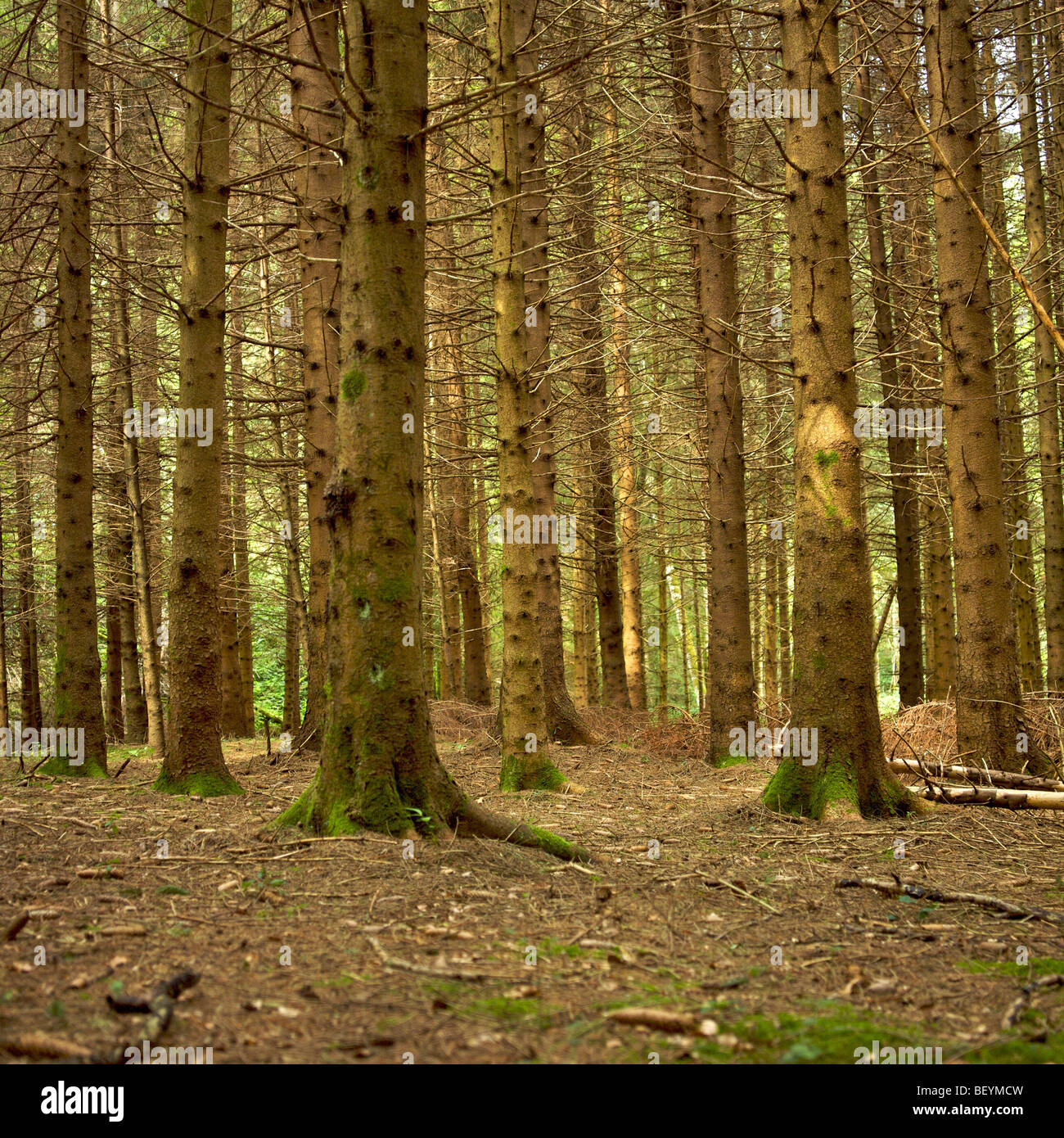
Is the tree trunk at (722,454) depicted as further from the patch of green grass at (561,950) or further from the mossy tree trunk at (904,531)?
the patch of green grass at (561,950)

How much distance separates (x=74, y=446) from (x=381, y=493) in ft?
18.2

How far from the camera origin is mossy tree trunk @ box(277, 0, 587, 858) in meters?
5.23

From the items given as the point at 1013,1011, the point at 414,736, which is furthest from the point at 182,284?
the point at 1013,1011

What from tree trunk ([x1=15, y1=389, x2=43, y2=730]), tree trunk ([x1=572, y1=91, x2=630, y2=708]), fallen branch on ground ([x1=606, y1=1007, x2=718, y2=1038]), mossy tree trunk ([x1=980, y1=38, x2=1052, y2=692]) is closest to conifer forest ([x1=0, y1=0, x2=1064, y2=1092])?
fallen branch on ground ([x1=606, y1=1007, x2=718, y2=1038])

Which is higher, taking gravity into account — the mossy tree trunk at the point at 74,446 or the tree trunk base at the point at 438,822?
the mossy tree trunk at the point at 74,446

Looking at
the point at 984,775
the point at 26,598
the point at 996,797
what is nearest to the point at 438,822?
the point at 996,797

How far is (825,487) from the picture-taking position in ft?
22.0

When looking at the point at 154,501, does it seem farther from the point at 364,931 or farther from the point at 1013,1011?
the point at 1013,1011

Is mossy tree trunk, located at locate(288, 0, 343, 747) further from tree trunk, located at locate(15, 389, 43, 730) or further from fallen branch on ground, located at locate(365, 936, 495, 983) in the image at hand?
tree trunk, located at locate(15, 389, 43, 730)

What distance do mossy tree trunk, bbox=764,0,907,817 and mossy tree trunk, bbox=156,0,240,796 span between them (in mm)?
4698

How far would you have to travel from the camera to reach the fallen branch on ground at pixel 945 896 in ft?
14.6

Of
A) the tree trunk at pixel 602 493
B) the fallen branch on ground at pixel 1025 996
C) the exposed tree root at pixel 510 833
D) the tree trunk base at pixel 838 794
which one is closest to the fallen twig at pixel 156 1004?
the exposed tree root at pixel 510 833

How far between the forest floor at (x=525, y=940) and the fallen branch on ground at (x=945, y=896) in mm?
62

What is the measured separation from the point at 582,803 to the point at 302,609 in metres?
6.46
